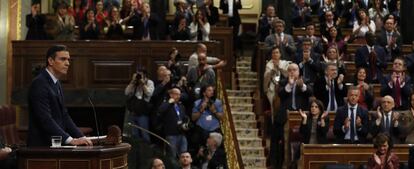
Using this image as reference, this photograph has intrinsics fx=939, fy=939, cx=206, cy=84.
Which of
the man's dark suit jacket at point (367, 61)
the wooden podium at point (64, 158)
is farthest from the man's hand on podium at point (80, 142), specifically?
the man's dark suit jacket at point (367, 61)

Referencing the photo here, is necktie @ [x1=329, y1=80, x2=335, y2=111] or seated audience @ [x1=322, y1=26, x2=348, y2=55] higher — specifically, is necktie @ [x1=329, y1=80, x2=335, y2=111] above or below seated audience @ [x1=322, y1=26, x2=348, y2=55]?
below

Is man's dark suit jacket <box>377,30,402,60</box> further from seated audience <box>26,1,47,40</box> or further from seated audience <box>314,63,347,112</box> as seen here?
seated audience <box>26,1,47,40</box>

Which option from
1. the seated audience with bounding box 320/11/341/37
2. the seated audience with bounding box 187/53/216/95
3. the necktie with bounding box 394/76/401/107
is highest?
the seated audience with bounding box 320/11/341/37

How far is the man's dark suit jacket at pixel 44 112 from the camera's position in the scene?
Result: 6691mm

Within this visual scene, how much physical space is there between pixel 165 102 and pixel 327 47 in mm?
3552

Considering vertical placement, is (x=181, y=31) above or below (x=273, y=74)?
above

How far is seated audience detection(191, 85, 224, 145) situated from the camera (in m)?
12.6

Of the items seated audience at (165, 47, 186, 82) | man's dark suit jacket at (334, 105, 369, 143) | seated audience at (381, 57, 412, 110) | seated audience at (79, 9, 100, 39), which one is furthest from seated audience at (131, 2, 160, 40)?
man's dark suit jacket at (334, 105, 369, 143)

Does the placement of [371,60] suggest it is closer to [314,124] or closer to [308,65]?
[308,65]

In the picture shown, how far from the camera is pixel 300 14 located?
18.0 metres

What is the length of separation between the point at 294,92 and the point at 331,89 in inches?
24.8

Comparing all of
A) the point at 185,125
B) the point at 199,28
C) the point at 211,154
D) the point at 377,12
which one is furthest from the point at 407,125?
the point at 377,12

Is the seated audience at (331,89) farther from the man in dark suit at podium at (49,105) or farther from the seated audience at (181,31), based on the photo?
the man in dark suit at podium at (49,105)

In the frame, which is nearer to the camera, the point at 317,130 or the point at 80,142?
the point at 80,142
